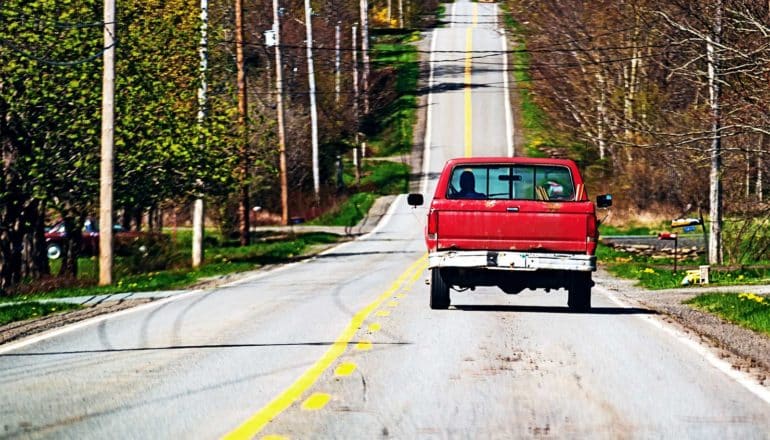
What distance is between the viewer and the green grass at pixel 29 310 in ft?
59.1

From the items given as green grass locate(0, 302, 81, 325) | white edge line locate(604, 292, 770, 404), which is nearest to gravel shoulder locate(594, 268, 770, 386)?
white edge line locate(604, 292, 770, 404)

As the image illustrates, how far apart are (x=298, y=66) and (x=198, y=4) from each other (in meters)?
32.9

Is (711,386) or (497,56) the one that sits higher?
(497,56)

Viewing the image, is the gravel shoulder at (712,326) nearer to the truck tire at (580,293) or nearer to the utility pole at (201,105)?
the truck tire at (580,293)

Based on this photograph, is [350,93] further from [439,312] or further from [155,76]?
[439,312]

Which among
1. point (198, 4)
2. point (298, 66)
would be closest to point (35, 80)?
point (198, 4)

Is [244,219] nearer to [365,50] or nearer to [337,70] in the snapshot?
[337,70]

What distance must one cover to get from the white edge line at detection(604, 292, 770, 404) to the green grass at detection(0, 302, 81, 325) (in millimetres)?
8376

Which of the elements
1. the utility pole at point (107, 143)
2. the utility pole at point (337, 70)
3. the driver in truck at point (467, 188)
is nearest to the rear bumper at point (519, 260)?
the driver in truck at point (467, 188)

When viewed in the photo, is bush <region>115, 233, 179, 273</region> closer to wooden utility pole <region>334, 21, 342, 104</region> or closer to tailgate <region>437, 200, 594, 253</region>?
tailgate <region>437, 200, 594, 253</region>

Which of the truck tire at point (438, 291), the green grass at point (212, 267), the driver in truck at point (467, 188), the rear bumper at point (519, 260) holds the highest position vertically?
the driver in truck at point (467, 188)

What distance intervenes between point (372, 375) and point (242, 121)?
27.0m

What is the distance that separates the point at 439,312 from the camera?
17906mm

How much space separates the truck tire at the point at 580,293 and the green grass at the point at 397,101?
59.0 metres
